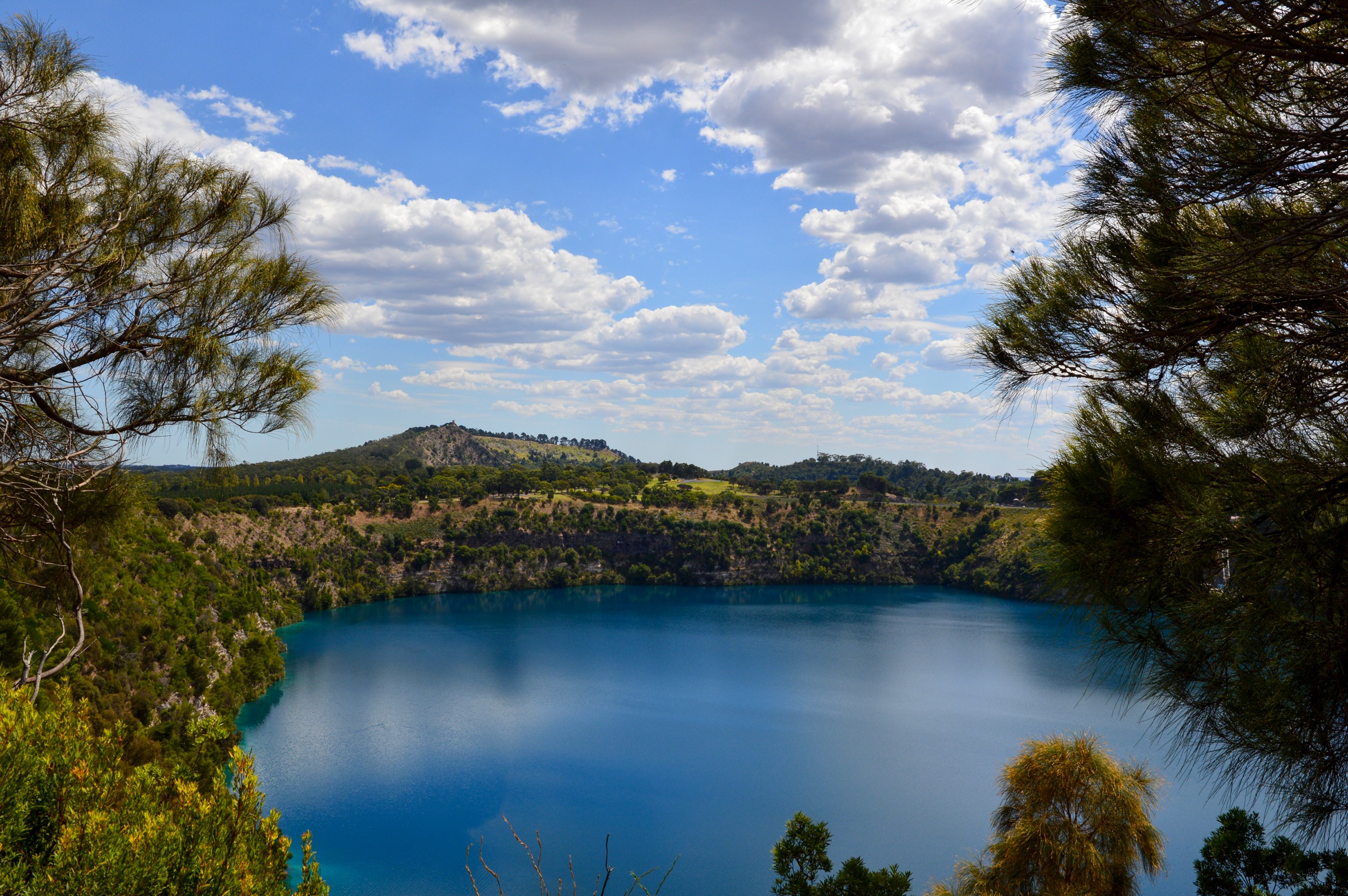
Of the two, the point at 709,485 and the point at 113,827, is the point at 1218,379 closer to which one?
the point at 113,827

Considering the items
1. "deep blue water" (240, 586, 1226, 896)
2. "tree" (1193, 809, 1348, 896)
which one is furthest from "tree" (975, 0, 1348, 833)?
"deep blue water" (240, 586, 1226, 896)

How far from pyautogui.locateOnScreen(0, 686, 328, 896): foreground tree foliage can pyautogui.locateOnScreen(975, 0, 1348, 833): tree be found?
12.9 feet

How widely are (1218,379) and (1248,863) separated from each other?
492cm

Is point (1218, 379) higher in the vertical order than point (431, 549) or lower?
higher

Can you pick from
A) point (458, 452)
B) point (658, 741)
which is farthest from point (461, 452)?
point (658, 741)

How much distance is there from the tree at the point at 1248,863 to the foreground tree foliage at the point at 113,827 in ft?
22.6

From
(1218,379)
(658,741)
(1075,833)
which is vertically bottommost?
(658,741)

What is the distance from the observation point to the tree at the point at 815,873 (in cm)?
848

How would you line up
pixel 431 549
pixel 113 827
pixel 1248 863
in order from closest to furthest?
pixel 113 827
pixel 1248 863
pixel 431 549

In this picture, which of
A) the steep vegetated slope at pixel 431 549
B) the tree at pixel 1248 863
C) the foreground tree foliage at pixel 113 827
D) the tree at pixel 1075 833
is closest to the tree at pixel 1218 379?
the tree at pixel 1248 863

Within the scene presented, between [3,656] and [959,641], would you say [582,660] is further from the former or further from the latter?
[3,656]

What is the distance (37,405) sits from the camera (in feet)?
15.0

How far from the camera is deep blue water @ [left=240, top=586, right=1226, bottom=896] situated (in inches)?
594

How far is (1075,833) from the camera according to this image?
8.41m
